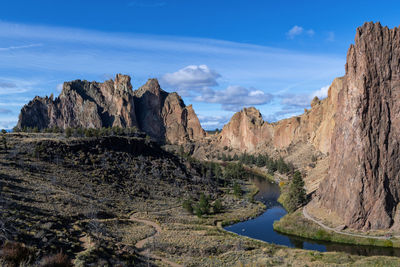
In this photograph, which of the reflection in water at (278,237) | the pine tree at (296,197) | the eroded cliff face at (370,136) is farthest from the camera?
the pine tree at (296,197)

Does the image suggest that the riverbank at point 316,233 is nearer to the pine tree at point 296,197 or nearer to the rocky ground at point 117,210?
the pine tree at point 296,197

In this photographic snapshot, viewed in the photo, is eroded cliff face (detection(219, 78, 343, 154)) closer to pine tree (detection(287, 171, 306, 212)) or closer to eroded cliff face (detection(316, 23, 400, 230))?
pine tree (detection(287, 171, 306, 212))

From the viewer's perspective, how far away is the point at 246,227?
218 ft

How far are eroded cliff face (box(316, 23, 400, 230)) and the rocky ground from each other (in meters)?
15.6

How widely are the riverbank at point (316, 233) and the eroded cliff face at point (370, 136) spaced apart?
3.52 m

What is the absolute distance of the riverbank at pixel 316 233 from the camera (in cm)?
5153

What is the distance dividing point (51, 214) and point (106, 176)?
31.5m

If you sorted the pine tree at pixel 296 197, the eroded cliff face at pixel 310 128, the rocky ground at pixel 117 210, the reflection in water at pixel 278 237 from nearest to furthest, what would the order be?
the rocky ground at pixel 117 210 < the reflection in water at pixel 278 237 < the pine tree at pixel 296 197 < the eroded cliff face at pixel 310 128

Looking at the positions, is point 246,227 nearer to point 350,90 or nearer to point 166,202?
point 166,202

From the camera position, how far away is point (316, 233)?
58094 millimetres

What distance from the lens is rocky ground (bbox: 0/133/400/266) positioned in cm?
3872

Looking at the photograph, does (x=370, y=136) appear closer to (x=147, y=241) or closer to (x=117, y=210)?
(x=147, y=241)

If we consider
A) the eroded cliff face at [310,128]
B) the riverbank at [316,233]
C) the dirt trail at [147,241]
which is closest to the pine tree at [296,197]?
the riverbank at [316,233]

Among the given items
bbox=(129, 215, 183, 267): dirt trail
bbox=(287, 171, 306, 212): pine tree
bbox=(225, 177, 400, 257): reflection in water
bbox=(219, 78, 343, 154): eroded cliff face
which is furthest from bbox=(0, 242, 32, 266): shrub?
bbox=(219, 78, 343, 154): eroded cliff face
